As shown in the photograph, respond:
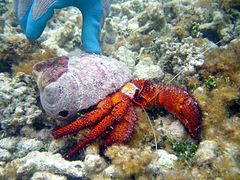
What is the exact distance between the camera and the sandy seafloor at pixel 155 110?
9.79 ft

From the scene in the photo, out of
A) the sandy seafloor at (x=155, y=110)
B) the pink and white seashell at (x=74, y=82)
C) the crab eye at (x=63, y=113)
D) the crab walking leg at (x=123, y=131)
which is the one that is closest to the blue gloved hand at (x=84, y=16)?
the sandy seafloor at (x=155, y=110)

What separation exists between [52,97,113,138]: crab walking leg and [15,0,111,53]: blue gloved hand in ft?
5.05

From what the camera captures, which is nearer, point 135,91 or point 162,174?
point 162,174

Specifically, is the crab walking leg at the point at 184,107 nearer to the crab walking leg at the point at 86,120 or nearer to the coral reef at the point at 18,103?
the crab walking leg at the point at 86,120

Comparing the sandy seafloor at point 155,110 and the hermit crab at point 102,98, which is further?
the hermit crab at point 102,98

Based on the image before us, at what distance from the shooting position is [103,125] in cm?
336

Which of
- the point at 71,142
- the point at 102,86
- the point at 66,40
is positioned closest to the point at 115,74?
the point at 102,86

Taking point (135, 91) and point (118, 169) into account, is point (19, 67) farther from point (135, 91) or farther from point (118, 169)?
point (118, 169)

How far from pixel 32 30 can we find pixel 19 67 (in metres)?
0.74

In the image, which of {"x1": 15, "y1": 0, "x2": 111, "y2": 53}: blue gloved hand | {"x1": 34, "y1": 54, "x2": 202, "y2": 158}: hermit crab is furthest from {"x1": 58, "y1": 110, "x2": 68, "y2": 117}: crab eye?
{"x1": 15, "y1": 0, "x2": 111, "y2": 53}: blue gloved hand

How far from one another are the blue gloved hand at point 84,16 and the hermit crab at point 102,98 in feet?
3.23

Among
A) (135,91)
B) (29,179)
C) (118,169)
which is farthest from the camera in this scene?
(135,91)

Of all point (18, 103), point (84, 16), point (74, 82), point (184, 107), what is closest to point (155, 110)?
point (184, 107)

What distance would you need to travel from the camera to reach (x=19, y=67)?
462 centimetres
